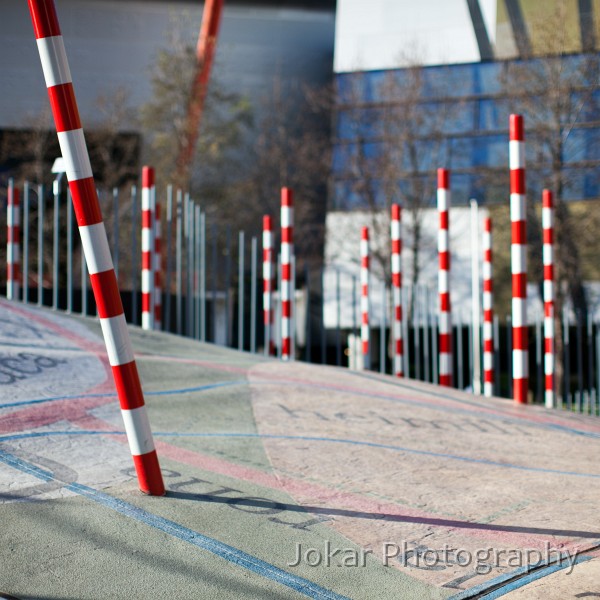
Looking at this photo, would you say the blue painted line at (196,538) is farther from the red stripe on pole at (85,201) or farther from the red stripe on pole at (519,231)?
the red stripe on pole at (519,231)

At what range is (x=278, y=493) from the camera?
263 cm

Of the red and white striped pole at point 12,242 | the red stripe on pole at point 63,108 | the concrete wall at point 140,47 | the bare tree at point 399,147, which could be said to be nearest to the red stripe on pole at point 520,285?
the red stripe on pole at point 63,108

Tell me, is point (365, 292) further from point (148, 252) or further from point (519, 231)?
point (519, 231)

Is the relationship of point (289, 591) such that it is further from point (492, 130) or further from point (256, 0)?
point (256, 0)

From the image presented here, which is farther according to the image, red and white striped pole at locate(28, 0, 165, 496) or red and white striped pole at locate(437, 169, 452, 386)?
red and white striped pole at locate(437, 169, 452, 386)

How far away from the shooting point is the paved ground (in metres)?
2.04

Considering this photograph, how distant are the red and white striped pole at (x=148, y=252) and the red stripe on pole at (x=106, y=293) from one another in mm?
3675

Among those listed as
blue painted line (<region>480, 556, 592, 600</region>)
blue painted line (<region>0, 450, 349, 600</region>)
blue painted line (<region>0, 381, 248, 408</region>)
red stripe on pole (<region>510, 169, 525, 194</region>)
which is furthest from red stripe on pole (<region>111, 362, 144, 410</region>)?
red stripe on pole (<region>510, 169, 525, 194</region>)

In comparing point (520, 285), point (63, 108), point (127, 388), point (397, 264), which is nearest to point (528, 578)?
point (127, 388)

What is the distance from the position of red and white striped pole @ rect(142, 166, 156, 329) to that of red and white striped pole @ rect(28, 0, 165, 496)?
367cm

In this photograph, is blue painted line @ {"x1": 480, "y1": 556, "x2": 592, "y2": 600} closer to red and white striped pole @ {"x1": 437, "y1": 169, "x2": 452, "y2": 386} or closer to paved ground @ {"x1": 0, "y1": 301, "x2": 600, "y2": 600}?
paved ground @ {"x1": 0, "y1": 301, "x2": 600, "y2": 600}

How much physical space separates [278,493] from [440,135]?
15.9m

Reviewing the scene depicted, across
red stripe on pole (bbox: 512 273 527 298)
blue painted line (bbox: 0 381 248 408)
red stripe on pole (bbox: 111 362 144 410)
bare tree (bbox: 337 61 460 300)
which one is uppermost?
bare tree (bbox: 337 61 460 300)

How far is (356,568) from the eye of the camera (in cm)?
212
